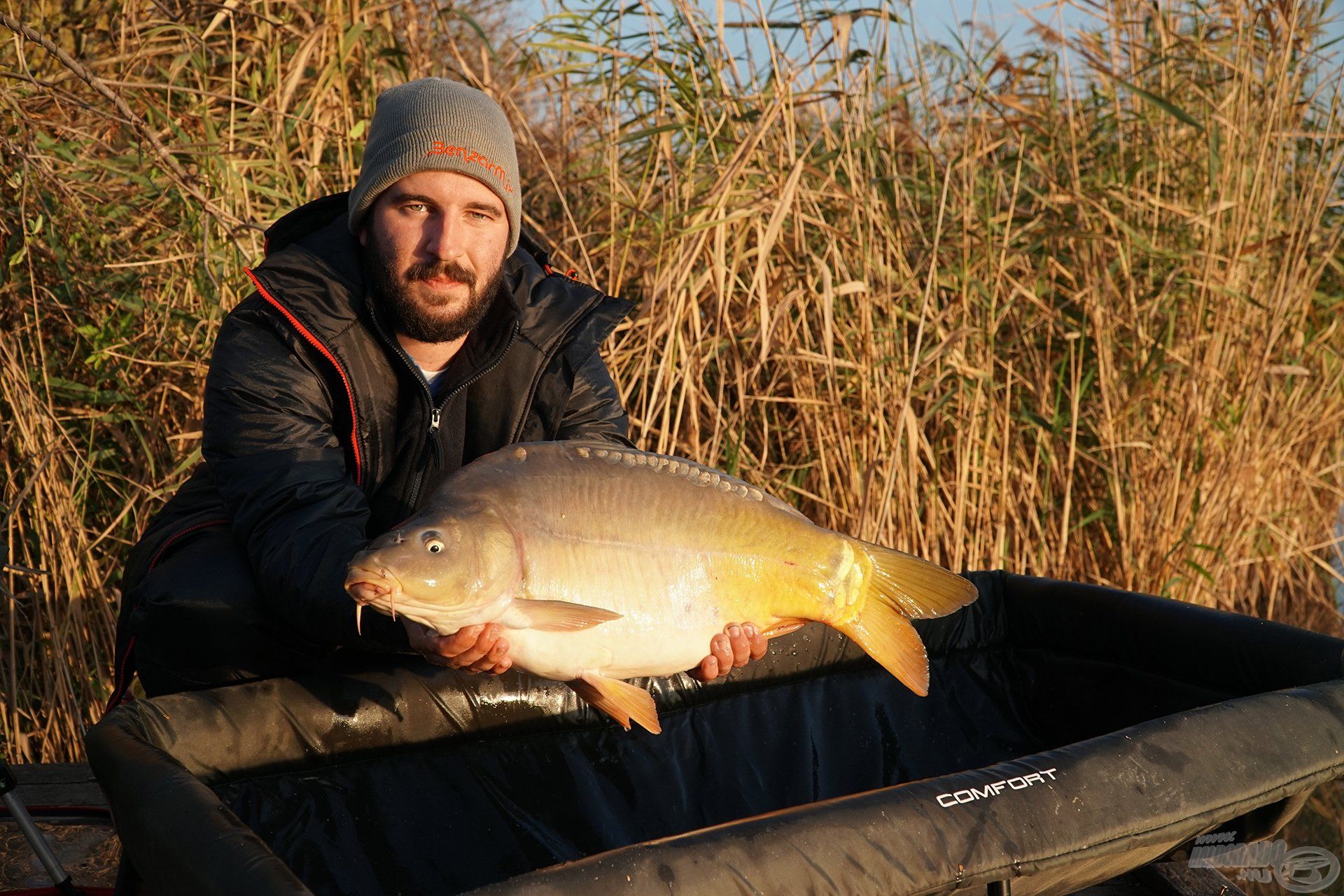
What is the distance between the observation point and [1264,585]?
332cm

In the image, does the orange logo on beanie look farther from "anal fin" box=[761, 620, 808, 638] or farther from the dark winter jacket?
"anal fin" box=[761, 620, 808, 638]

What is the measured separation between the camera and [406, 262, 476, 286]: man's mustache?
1.93 meters

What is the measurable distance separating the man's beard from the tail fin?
796mm

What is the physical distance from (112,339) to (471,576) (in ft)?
5.15

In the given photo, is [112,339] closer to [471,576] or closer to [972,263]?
[471,576]

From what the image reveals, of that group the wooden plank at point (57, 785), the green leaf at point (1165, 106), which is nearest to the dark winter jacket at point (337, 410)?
the wooden plank at point (57, 785)

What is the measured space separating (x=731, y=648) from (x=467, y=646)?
341 mm

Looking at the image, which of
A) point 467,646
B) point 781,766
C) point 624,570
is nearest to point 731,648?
point 624,570

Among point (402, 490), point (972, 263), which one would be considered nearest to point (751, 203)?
point (972, 263)

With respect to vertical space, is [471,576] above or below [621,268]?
below

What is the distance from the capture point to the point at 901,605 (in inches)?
61.8

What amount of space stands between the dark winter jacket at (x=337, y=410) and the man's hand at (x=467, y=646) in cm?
15

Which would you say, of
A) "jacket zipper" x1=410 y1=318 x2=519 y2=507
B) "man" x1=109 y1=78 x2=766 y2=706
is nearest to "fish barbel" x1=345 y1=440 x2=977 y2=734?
"man" x1=109 y1=78 x2=766 y2=706

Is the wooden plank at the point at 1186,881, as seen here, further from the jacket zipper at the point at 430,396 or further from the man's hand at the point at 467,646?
the jacket zipper at the point at 430,396
